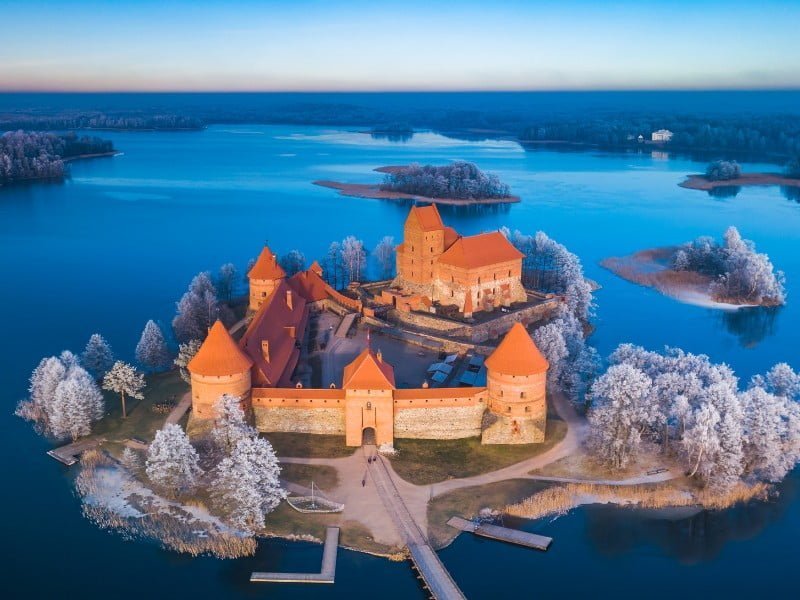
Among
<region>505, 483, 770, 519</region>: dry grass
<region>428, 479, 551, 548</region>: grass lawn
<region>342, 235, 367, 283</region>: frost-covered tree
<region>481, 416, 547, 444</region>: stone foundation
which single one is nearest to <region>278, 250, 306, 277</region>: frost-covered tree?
<region>342, 235, 367, 283</region>: frost-covered tree

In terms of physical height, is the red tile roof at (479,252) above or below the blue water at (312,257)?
above

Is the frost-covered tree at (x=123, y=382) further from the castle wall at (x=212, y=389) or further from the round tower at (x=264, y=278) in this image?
the round tower at (x=264, y=278)

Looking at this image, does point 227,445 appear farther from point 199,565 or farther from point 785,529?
point 785,529

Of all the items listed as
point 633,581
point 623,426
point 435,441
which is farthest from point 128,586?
point 623,426

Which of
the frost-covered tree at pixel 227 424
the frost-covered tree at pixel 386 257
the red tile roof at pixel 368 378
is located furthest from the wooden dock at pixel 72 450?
the frost-covered tree at pixel 386 257

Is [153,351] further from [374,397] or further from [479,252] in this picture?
[479,252]
